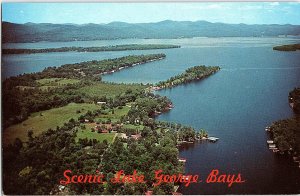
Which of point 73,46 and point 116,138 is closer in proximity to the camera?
point 116,138

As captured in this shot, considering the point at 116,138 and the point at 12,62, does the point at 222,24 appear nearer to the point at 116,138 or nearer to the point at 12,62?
the point at 116,138

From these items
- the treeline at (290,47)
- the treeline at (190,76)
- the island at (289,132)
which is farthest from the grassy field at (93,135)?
the treeline at (290,47)

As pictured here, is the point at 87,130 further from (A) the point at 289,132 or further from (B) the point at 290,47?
(B) the point at 290,47

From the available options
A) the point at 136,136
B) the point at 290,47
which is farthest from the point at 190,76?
the point at 290,47

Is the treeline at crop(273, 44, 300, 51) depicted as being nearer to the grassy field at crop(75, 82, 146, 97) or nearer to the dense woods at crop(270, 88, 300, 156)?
the dense woods at crop(270, 88, 300, 156)

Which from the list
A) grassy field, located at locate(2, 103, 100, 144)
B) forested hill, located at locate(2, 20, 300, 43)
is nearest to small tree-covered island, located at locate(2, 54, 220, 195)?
grassy field, located at locate(2, 103, 100, 144)

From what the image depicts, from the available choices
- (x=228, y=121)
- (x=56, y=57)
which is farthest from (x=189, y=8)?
(x=56, y=57)
